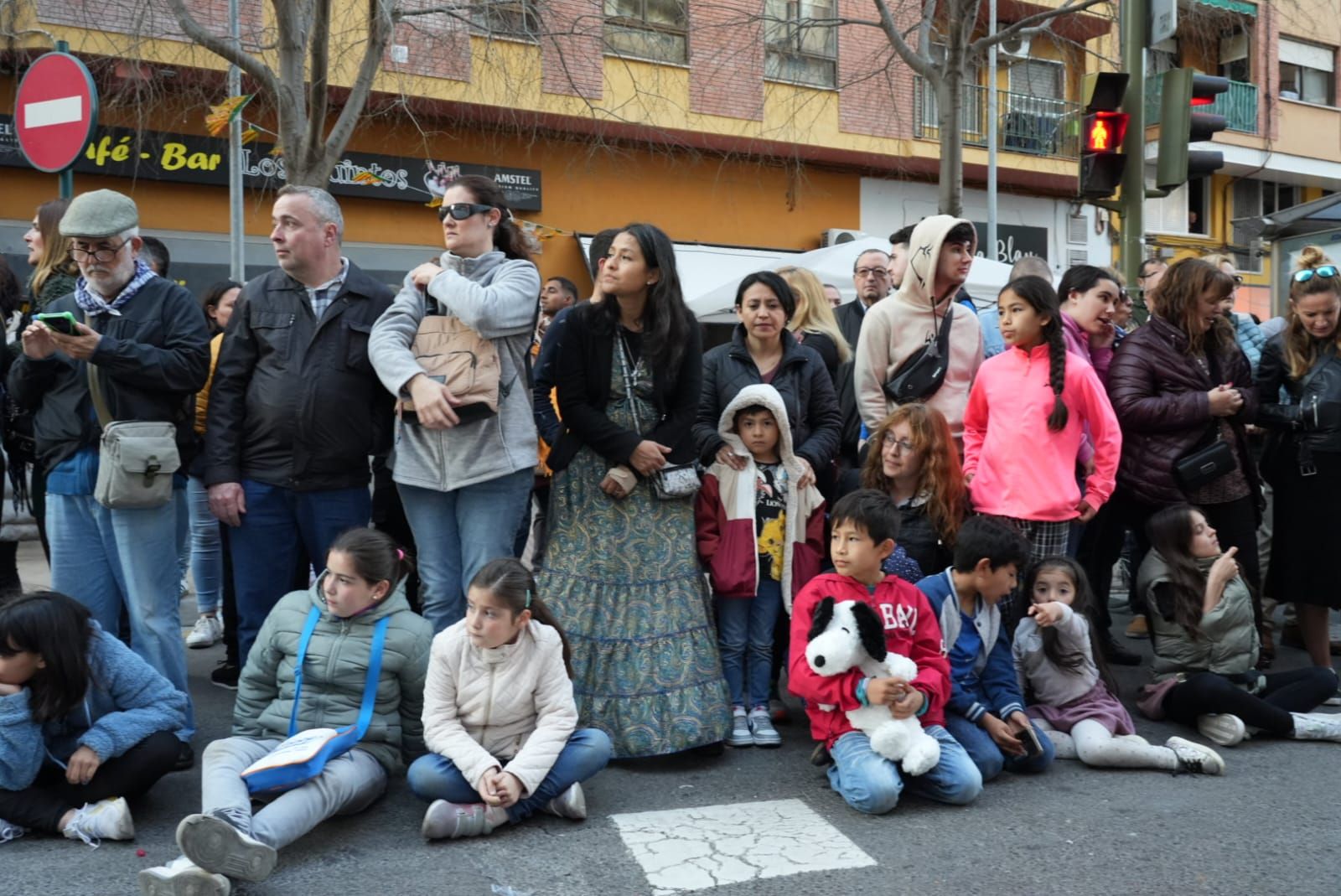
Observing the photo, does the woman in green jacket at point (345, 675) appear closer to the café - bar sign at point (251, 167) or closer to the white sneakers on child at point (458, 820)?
the white sneakers on child at point (458, 820)

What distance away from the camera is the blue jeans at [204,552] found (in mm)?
6430

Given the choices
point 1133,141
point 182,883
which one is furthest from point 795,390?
point 1133,141

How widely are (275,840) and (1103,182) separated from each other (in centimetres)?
629

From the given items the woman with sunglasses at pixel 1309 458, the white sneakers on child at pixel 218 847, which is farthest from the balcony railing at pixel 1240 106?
the white sneakers on child at pixel 218 847

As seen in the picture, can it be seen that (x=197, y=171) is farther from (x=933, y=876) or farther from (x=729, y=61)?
(x=933, y=876)

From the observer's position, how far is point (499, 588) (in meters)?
4.02

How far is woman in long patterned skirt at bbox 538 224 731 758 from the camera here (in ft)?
15.3

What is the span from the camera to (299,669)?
4.10 metres

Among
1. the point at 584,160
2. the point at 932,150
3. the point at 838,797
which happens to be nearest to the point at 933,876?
the point at 838,797

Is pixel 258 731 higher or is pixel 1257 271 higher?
pixel 1257 271

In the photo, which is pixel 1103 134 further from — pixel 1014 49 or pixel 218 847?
pixel 1014 49

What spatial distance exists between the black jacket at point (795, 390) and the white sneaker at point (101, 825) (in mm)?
2519

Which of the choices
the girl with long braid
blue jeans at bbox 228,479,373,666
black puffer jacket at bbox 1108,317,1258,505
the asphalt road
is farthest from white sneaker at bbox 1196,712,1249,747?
blue jeans at bbox 228,479,373,666

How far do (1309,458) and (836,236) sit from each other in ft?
44.5
